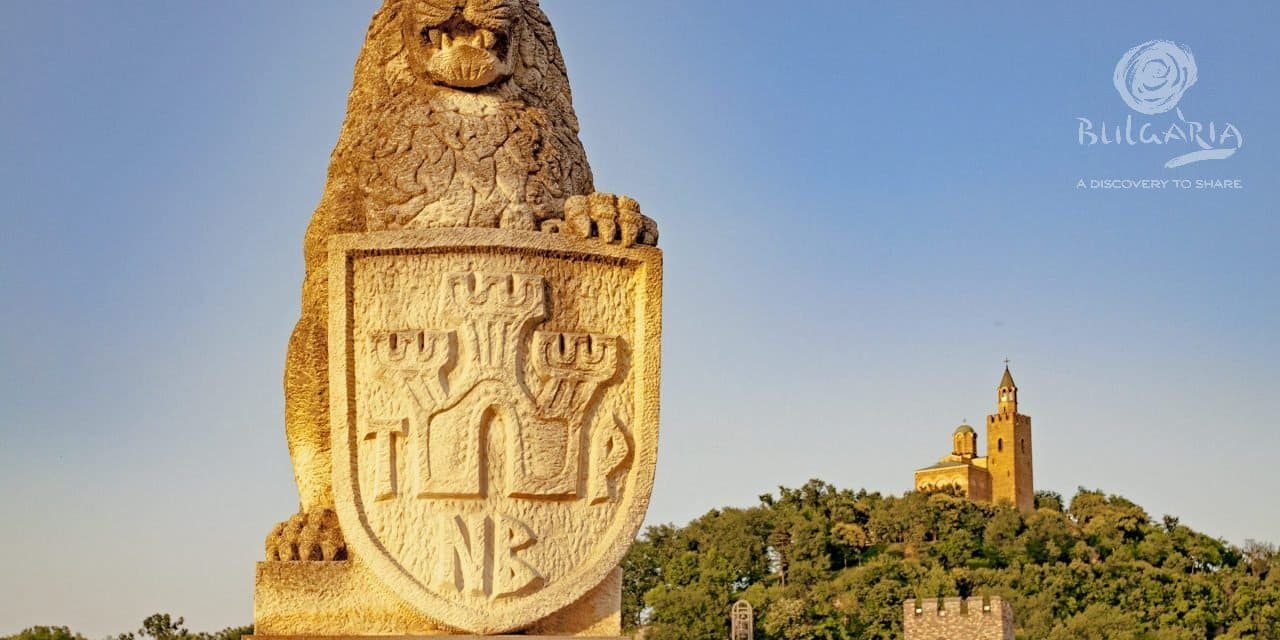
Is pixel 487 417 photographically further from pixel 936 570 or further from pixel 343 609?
pixel 936 570

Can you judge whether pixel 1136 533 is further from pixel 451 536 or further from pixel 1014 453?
pixel 451 536

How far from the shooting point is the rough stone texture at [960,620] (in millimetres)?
62469

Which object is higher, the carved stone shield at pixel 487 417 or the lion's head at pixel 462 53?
the lion's head at pixel 462 53

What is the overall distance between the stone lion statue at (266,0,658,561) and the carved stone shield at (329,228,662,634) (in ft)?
0.66

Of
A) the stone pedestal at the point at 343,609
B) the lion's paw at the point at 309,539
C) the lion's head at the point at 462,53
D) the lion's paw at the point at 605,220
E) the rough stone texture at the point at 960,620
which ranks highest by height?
the lion's head at the point at 462,53

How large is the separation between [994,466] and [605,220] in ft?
361

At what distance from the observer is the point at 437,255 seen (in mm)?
7480

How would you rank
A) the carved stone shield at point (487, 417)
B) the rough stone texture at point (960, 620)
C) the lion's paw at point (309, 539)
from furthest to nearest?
the rough stone texture at point (960, 620) < the lion's paw at point (309, 539) < the carved stone shield at point (487, 417)

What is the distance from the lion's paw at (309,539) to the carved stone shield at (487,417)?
0.21 m

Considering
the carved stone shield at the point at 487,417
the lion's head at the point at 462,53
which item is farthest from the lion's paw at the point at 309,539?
the lion's head at the point at 462,53

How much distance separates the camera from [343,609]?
746cm

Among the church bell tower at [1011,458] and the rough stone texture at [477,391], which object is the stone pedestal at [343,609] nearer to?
the rough stone texture at [477,391]

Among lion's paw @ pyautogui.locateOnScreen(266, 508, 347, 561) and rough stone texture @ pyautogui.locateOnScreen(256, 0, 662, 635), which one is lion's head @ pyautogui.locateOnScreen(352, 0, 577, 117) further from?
lion's paw @ pyautogui.locateOnScreen(266, 508, 347, 561)

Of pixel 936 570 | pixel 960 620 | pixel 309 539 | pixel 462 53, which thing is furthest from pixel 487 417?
pixel 936 570
